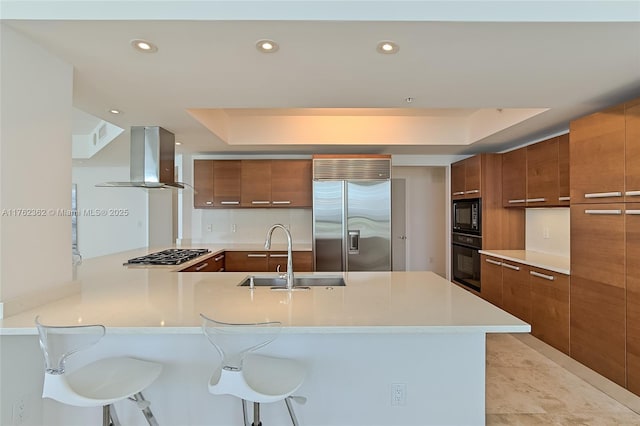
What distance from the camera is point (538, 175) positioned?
3531mm

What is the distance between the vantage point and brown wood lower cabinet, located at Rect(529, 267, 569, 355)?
2876 mm

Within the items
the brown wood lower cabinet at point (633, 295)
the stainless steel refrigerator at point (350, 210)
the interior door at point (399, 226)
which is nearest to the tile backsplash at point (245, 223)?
the stainless steel refrigerator at point (350, 210)

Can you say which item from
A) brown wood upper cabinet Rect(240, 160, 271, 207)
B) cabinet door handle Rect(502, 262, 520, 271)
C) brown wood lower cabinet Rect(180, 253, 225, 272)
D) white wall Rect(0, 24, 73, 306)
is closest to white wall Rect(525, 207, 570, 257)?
cabinet door handle Rect(502, 262, 520, 271)

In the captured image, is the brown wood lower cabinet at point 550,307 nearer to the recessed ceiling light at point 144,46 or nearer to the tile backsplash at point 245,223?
the tile backsplash at point 245,223

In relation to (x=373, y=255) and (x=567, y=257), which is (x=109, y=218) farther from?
(x=567, y=257)

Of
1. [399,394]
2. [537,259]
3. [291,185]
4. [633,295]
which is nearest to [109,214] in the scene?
[291,185]

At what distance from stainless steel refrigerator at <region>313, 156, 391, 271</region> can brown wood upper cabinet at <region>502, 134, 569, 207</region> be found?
140 cm

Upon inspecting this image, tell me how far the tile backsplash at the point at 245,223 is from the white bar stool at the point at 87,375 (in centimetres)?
340

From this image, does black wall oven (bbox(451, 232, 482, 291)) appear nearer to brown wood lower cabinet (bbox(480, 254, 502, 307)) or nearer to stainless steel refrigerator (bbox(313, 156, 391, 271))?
brown wood lower cabinet (bbox(480, 254, 502, 307))

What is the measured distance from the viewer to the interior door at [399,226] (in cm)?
607

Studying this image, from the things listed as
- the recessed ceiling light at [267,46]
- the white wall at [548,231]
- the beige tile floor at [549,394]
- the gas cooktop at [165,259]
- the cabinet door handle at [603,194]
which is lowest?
the beige tile floor at [549,394]

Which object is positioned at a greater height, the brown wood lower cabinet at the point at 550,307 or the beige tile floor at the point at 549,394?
the brown wood lower cabinet at the point at 550,307

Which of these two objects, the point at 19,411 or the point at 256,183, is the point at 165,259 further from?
the point at 256,183

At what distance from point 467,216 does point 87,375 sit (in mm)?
4270
